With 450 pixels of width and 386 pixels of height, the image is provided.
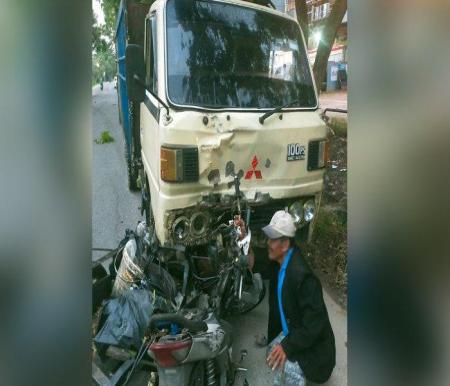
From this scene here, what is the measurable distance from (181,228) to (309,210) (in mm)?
958

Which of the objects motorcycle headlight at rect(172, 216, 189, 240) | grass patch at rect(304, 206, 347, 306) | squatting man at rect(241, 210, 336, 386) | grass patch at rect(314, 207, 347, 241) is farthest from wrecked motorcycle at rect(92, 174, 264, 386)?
grass patch at rect(314, 207, 347, 241)

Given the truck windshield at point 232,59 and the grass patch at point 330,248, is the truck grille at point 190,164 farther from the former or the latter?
the grass patch at point 330,248

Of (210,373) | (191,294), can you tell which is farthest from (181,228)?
(210,373)

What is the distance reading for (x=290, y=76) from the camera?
2.97 metres

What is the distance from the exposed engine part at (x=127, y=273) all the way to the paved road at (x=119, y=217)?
1.45ft

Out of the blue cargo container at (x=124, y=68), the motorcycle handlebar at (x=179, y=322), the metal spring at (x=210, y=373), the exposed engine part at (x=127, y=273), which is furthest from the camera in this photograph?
the blue cargo container at (x=124, y=68)

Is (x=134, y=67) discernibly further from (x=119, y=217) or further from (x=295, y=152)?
(x=119, y=217)

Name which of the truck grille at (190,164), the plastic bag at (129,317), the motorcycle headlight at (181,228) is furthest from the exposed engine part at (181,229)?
the plastic bag at (129,317)

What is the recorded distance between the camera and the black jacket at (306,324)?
6.58 feet

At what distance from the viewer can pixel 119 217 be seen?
13.3 ft
